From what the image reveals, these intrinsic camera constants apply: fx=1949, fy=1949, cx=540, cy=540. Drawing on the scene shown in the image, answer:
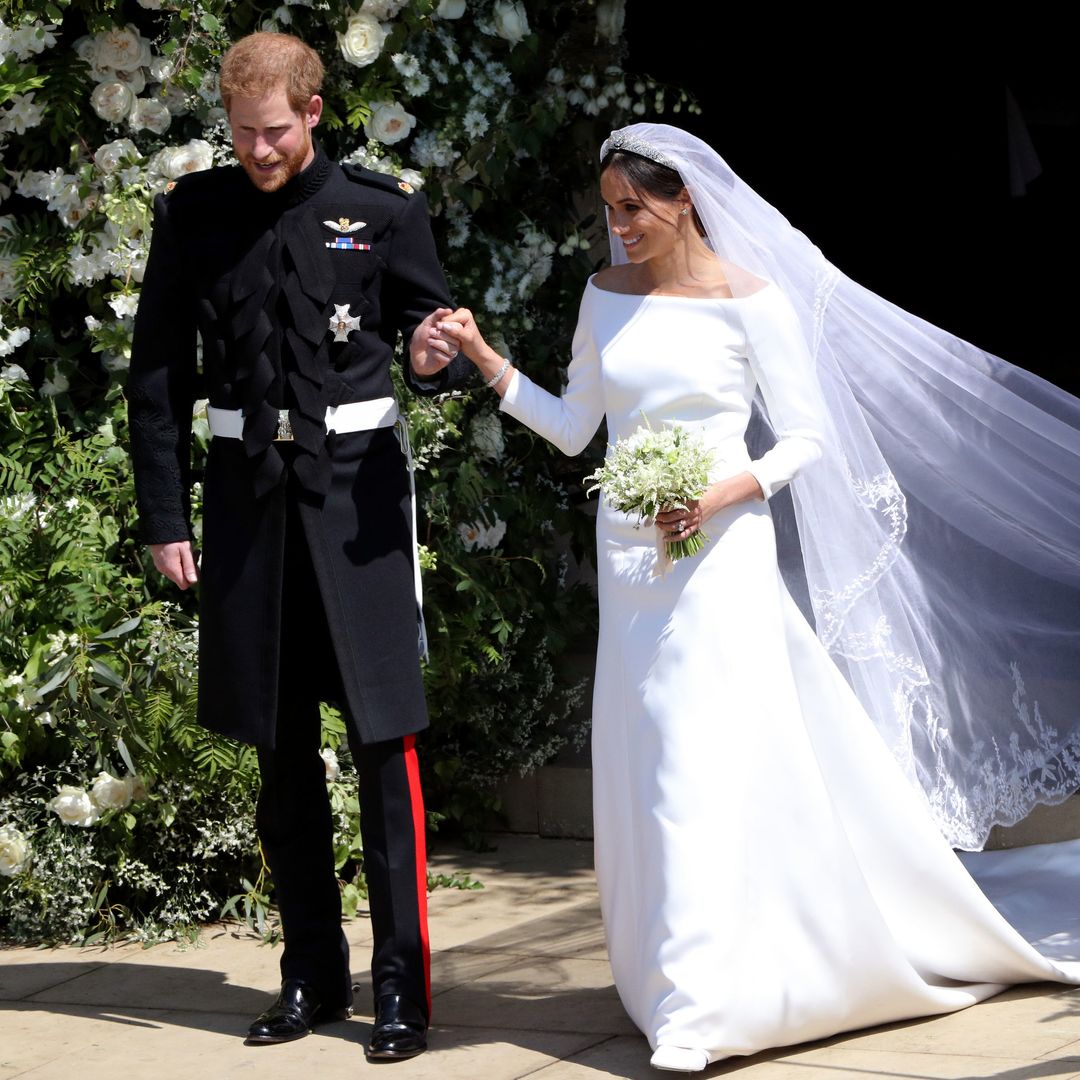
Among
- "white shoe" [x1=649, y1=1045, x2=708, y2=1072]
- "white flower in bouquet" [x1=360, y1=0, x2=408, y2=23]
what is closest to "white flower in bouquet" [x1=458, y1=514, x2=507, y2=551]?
"white flower in bouquet" [x1=360, y1=0, x2=408, y2=23]

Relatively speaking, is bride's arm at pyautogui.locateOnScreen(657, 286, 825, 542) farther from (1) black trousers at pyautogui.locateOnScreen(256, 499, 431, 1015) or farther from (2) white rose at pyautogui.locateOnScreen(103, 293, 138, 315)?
(2) white rose at pyautogui.locateOnScreen(103, 293, 138, 315)

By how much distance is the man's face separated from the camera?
392 centimetres

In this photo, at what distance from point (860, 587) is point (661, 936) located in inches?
34.5

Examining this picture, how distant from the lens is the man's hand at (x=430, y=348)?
158 inches

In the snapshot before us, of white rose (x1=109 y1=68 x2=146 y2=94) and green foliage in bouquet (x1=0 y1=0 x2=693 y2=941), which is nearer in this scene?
green foliage in bouquet (x1=0 y1=0 x2=693 y2=941)

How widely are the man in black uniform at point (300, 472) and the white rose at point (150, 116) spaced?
127 cm

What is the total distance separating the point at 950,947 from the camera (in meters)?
4.17

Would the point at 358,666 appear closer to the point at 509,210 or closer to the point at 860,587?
the point at 860,587

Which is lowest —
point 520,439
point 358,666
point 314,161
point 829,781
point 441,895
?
point 441,895

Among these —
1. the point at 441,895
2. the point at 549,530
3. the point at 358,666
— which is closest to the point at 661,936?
the point at 358,666

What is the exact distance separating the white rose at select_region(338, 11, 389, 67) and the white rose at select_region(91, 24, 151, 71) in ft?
1.83

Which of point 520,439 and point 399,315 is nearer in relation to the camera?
point 399,315

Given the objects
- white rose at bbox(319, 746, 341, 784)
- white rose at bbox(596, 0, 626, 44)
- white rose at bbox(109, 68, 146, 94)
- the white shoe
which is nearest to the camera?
the white shoe

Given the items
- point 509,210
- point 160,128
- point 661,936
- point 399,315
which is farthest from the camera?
point 509,210
